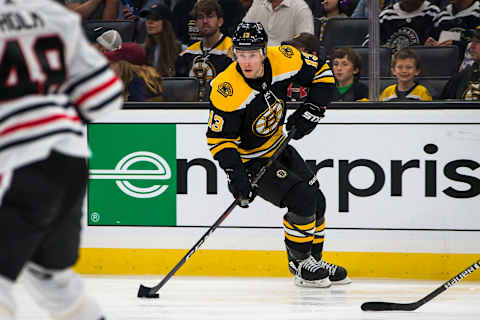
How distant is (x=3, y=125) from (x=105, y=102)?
248mm

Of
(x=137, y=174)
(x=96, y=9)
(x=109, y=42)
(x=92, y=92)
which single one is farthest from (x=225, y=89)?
(x=92, y=92)

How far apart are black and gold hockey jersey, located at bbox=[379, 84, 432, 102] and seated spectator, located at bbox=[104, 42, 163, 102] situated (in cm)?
113

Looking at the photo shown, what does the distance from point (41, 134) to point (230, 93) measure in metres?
1.91

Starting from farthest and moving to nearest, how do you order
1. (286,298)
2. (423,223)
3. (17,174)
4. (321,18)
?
(321,18)
(423,223)
(286,298)
(17,174)

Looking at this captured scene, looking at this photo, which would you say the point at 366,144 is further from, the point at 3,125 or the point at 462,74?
the point at 3,125

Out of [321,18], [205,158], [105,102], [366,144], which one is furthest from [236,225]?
[105,102]

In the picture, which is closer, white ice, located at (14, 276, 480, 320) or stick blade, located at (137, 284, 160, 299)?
white ice, located at (14, 276, 480, 320)

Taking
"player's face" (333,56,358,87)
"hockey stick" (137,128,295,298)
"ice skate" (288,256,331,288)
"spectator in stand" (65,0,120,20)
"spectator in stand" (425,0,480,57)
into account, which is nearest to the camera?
"hockey stick" (137,128,295,298)

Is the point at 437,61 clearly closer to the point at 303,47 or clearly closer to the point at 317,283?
the point at 303,47

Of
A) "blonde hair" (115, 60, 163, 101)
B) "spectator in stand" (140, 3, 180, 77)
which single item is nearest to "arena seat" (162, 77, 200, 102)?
"blonde hair" (115, 60, 163, 101)

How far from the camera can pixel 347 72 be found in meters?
4.26

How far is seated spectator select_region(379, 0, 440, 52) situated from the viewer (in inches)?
170

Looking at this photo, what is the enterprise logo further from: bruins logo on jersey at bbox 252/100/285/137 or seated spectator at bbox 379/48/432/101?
seated spectator at bbox 379/48/432/101

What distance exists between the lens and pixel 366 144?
4102 millimetres
